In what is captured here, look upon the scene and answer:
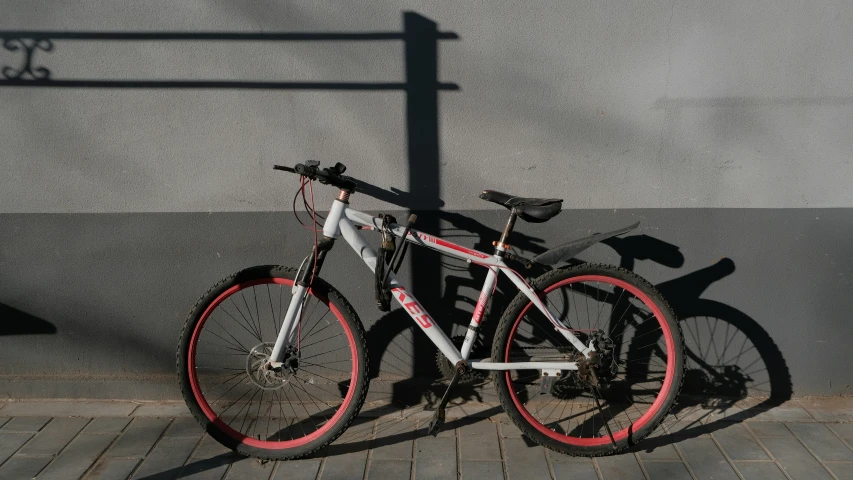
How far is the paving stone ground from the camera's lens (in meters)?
3.76

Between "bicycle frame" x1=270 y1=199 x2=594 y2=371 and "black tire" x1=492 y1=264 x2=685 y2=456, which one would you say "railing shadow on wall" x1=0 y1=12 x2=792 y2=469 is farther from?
"bicycle frame" x1=270 y1=199 x2=594 y2=371

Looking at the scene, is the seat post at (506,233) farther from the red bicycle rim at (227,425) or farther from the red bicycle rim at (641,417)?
the red bicycle rim at (227,425)

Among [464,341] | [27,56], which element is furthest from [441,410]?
[27,56]

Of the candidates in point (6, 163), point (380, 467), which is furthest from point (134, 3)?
point (380, 467)

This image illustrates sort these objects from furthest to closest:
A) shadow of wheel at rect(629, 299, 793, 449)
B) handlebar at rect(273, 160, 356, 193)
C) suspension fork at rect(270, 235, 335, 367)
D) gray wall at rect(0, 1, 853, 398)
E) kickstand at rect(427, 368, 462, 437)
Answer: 1. shadow of wheel at rect(629, 299, 793, 449)
2. gray wall at rect(0, 1, 853, 398)
3. kickstand at rect(427, 368, 462, 437)
4. suspension fork at rect(270, 235, 335, 367)
5. handlebar at rect(273, 160, 356, 193)

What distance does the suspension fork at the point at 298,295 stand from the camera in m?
3.75

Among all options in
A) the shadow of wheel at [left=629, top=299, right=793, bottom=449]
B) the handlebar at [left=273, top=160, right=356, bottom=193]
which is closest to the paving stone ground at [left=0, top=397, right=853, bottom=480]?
Answer: the shadow of wheel at [left=629, top=299, right=793, bottom=449]

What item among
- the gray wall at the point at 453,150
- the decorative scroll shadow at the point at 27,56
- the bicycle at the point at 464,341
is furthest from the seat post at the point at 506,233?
the decorative scroll shadow at the point at 27,56

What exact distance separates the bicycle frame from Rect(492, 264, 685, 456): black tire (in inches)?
2.9

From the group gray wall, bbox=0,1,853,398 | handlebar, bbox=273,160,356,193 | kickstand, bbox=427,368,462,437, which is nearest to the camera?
handlebar, bbox=273,160,356,193

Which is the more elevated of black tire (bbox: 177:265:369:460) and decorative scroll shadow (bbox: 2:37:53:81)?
decorative scroll shadow (bbox: 2:37:53:81)

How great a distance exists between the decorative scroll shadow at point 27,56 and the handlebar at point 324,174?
1.50 meters

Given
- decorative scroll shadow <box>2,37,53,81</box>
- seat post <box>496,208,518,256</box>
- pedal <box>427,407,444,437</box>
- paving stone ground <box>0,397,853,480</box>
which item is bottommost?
paving stone ground <box>0,397,853,480</box>

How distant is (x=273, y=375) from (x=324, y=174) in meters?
1.04
